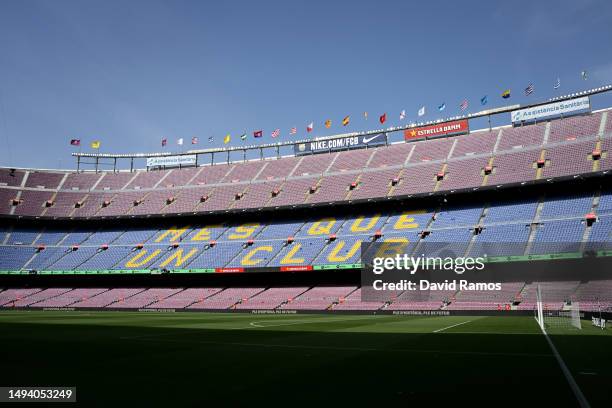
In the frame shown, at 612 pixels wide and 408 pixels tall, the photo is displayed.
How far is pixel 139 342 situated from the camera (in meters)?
18.8

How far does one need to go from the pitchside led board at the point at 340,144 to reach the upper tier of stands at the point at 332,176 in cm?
206

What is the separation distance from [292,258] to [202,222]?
22367 millimetres

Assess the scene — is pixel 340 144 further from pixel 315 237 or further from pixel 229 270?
pixel 229 270

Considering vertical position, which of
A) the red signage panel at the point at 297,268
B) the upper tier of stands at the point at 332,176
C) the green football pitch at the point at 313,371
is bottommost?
the green football pitch at the point at 313,371

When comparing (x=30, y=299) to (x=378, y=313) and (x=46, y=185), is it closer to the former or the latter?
(x=46, y=185)

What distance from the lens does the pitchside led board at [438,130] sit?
71.8 metres

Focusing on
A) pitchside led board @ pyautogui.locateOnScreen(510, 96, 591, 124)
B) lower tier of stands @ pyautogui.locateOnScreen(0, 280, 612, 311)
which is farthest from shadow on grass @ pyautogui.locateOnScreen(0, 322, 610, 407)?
pitchside led board @ pyautogui.locateOnScreen(510, 96, 591, 124)

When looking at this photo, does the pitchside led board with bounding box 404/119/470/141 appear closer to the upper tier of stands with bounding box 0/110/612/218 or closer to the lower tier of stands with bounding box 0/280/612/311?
the upper tier of stands with bounding box 0/110/612/218

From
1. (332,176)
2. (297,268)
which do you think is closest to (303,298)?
(297,268)

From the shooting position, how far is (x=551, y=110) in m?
65.3

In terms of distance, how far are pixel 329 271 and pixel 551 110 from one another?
39322 millimetres

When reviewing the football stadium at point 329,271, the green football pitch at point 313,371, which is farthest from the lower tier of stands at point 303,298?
the green football pitch at point 313,371

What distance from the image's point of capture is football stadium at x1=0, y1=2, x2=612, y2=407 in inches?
418

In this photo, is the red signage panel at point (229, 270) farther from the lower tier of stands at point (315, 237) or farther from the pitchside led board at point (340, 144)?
the pitchside led board at point (340, 144)
